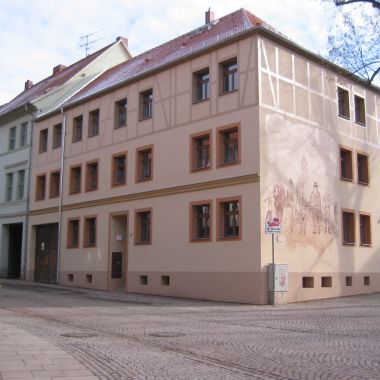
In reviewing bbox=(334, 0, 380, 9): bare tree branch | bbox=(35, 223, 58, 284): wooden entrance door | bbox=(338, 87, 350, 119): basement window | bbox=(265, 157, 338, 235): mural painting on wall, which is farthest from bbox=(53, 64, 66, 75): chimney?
bbox=(334, 0, 380, 9): bare tree branch

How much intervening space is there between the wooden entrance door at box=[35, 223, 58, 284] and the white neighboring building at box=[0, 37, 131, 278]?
4.17 ft

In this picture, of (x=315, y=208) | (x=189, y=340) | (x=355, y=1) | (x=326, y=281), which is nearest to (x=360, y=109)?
(x=315, y=208)

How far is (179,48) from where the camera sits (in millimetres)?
28250

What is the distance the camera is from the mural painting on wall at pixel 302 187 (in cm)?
2178

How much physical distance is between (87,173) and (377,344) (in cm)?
2178

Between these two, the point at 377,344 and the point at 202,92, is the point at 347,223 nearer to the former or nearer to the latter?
the point at 202,92

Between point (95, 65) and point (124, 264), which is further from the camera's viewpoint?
point (95, 65)

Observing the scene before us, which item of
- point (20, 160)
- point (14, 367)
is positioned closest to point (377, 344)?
point (14, 367)

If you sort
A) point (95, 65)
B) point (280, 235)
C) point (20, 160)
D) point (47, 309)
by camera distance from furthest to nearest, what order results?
point (95, 65) → point (20, 160) → point (280, 235) → point (47, 309)

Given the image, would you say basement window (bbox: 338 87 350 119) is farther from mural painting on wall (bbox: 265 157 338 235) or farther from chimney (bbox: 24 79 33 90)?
chimney (bbox: 24 79 33 90)

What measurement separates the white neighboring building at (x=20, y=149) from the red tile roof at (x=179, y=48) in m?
2.13

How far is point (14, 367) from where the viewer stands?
7.62 metres

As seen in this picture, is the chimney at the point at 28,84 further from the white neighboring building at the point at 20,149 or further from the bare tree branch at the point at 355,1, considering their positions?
the bare tree branch at the point at 355,1

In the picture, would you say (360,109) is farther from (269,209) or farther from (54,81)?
(54,81)
